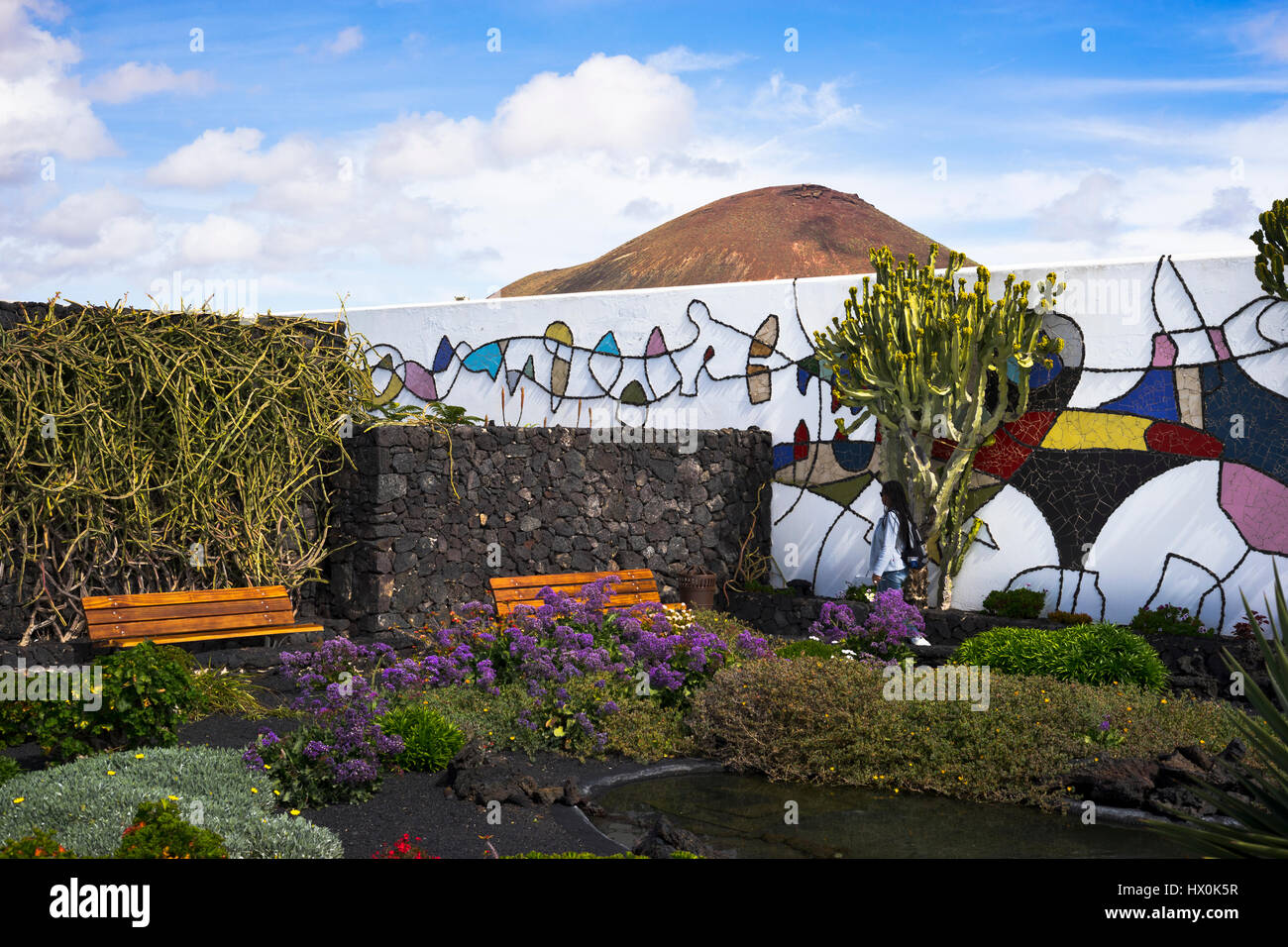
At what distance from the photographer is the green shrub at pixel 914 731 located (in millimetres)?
6547

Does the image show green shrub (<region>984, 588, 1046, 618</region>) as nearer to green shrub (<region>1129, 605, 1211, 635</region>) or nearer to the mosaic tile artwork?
the mosaic tile artwork

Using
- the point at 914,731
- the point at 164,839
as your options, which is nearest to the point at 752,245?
the point at 914,731

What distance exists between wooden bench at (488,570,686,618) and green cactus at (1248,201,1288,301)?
6.04 m

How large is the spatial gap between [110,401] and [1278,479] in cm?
1014

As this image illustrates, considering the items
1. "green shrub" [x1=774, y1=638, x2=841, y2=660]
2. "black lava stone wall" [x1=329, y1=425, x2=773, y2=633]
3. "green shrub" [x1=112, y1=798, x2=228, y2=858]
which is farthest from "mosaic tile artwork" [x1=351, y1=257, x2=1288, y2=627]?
"green shrub" [x1=112, y1=798, x2=228, y2=858]

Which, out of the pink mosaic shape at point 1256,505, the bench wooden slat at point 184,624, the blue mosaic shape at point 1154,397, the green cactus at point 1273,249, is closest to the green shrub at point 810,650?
the bench wooden slat at point 184,624

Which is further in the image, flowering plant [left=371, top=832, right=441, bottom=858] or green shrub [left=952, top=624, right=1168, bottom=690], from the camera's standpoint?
green shrub [left=952, top=624, right=1168, bottom=690]

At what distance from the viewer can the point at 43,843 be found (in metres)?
4.01

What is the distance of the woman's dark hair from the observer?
36.0ft

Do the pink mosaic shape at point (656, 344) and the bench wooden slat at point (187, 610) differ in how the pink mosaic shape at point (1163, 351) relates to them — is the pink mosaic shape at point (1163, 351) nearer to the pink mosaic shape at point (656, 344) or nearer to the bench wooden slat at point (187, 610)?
the pink mosaic shape at point (656, 344)

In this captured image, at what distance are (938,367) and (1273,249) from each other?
3.02 m

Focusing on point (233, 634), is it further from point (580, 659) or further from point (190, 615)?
point (580, 659)

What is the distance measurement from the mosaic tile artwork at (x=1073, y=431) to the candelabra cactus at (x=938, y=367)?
0.31m
